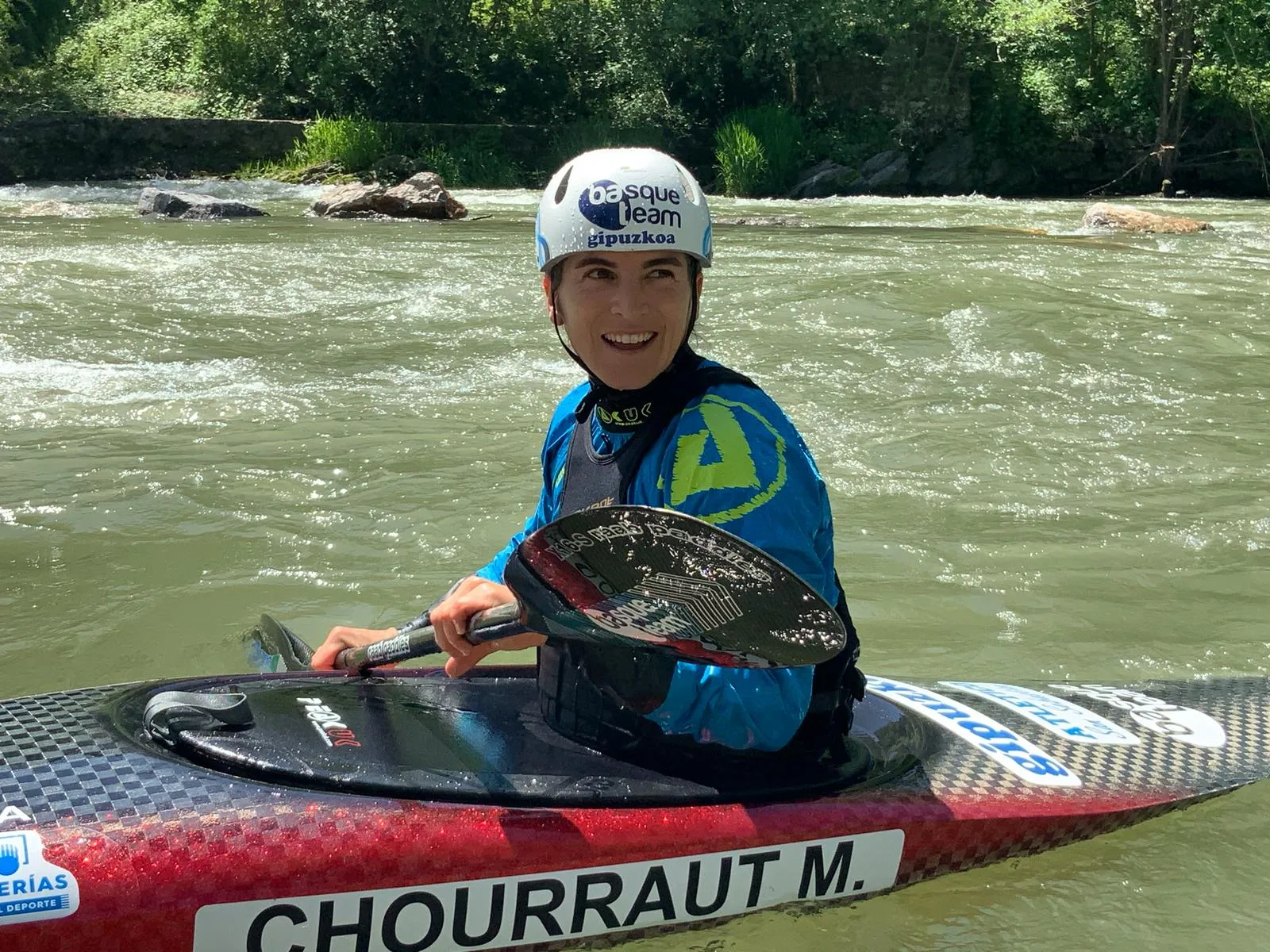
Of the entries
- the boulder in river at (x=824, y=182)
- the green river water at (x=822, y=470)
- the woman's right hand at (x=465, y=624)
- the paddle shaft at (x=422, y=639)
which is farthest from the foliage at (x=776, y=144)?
the woman's right hand at (x=465, y=624)

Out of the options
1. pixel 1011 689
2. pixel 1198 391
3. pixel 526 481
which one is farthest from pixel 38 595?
pixel 1198 391

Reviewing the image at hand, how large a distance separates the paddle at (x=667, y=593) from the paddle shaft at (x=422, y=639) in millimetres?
24

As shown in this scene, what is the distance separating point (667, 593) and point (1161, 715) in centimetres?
167

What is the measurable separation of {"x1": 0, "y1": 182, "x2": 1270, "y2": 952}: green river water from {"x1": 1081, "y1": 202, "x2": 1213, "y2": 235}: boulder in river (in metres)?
2.95

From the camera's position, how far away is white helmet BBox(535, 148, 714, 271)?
208cm

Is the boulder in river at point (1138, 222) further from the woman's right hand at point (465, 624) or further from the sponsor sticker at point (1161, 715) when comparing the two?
the woman's right hand at point (465, 624)

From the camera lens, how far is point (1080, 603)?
13.8 feet

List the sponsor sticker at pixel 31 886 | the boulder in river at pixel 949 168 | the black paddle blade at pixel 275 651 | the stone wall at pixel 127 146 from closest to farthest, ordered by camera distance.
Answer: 1. the sponsor sticker at pixel 31 886
2. the black paddle blade at pixel 275 651
3. the stone wall at pixel 127 146
4. the boulder in river at pixel 949 168

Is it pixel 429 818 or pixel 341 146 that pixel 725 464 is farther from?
pixel 341 146

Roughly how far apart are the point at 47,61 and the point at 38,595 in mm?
25224

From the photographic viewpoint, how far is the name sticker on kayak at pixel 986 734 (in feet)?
8.52

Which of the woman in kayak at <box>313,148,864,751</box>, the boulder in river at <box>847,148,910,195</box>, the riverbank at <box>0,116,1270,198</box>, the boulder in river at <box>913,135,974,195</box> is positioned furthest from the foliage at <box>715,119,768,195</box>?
the woman in kayak at <box>313,148,864,751</box>

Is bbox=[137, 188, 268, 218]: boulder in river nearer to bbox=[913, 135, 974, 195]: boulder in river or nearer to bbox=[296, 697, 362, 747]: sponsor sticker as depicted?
bbox=[913, 135, 974, 195]: boulder in river

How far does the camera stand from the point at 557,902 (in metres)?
2.06
